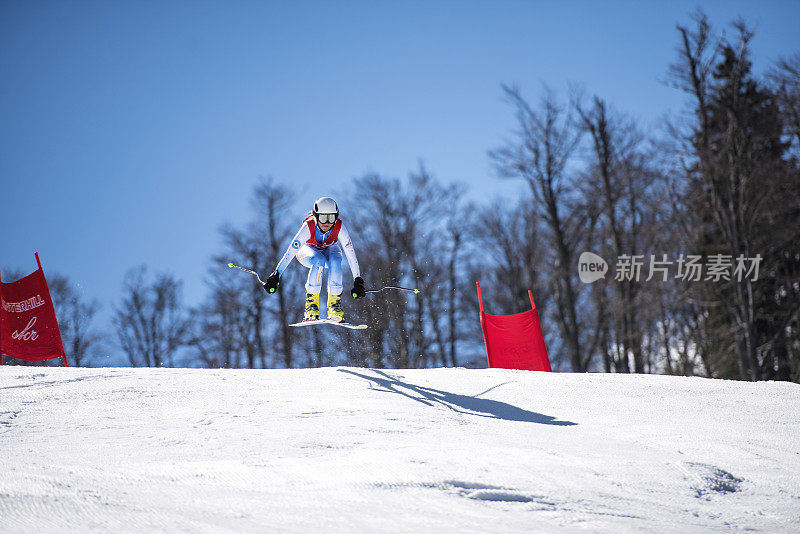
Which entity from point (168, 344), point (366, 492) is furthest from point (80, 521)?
point (168, 344)

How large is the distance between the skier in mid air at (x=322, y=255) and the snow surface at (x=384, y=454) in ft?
5.52

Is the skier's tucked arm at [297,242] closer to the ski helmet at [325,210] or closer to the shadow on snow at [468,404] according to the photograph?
the ski helmet at [325,210]

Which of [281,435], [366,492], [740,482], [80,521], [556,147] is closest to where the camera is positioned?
[80,521]

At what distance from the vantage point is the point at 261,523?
129 inches

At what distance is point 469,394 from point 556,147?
51.6 feet

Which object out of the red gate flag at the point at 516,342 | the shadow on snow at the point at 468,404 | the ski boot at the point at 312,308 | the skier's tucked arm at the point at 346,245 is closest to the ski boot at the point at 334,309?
the ski boot at the point at 312,308

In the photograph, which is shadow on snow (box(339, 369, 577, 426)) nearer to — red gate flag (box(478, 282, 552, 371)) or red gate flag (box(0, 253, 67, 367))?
red gate flag (box(478, 282, 552, 371))

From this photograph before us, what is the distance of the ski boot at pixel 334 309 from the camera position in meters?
9.88

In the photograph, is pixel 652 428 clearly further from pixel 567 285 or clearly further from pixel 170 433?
pixel 567 285

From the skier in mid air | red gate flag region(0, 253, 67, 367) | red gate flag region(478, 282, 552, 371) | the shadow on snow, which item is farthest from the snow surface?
red gate flag region(478, 282, 552, 371)

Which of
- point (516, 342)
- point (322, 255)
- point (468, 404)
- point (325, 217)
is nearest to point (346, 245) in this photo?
point (322, 255)

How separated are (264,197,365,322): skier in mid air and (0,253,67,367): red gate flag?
4317 millimetres

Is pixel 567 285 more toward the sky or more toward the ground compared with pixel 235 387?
more toward the sky

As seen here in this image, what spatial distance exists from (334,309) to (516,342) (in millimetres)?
4113
